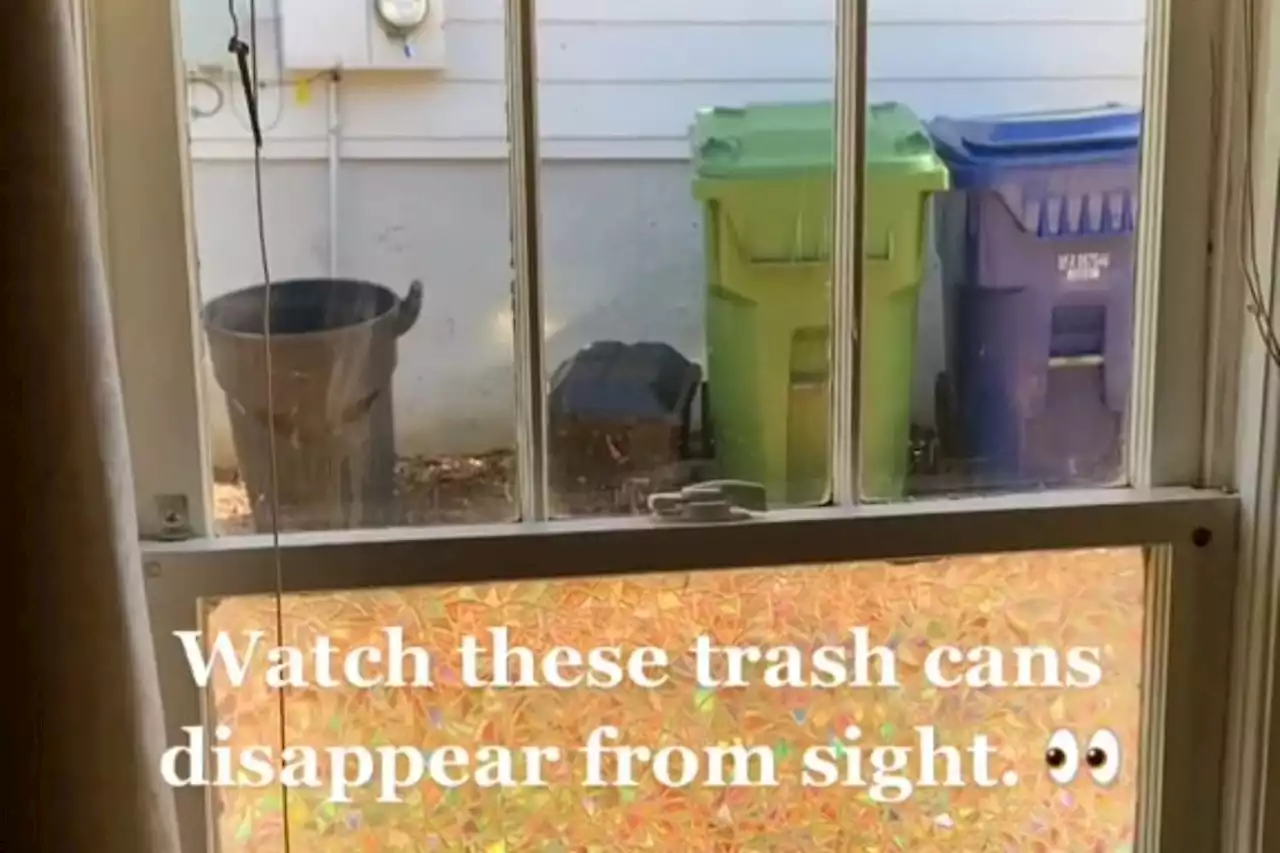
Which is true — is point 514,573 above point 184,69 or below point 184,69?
below

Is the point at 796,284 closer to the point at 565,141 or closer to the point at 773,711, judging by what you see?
the point at 565,141

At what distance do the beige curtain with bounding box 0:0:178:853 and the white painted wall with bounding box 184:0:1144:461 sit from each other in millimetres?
327

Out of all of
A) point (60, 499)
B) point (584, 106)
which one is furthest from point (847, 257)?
point (60, 499)

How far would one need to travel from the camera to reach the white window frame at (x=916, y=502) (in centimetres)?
109

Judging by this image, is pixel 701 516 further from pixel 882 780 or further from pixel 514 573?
pixel 882 780

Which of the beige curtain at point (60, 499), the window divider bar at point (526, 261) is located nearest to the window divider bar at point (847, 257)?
the window divider bar at point (526, 261)

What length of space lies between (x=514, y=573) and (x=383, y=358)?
0.20m

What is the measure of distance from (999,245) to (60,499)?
75 cm

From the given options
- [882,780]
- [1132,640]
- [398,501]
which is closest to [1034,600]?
[1132,640]

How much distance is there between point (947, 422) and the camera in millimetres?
1241

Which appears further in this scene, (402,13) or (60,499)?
(402,13)

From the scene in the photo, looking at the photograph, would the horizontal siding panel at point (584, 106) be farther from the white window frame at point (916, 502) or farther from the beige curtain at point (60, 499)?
the beige curtain at point (60, 499)

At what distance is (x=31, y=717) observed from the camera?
79 centimetres

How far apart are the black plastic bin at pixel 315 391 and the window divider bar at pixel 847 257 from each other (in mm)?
334
